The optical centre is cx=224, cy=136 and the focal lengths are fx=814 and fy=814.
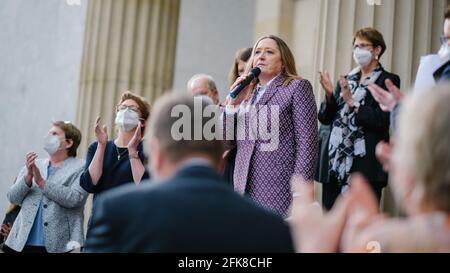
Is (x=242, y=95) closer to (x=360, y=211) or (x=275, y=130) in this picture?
(x=275, y=130)

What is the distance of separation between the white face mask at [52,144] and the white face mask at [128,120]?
3.42ft

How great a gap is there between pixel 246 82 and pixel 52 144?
221cm

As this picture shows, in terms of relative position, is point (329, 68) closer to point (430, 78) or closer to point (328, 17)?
point (328, 17)

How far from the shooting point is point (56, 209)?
652cm

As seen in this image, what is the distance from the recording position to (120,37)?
9.98m

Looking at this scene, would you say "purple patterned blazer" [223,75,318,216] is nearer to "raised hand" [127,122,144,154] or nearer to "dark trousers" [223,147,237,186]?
"dark trousers" [223,147,237,186]

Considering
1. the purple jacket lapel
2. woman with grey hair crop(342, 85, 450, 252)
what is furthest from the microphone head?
woman with grey hair crop(342, 85, 450, 252)

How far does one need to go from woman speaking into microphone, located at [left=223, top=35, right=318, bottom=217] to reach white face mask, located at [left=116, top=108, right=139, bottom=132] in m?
0.84

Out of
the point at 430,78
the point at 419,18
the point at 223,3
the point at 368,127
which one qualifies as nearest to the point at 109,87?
the point at 223,3

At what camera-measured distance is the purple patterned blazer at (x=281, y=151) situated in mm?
5133

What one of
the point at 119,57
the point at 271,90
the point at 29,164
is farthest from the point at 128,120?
the point at 119,57

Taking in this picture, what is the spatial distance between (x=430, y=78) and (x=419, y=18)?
8.24 feet

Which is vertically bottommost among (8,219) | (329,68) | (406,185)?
(8,219)

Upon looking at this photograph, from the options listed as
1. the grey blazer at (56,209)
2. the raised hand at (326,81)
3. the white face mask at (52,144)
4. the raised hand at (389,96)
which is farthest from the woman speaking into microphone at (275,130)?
the white face mask at (52,144)
